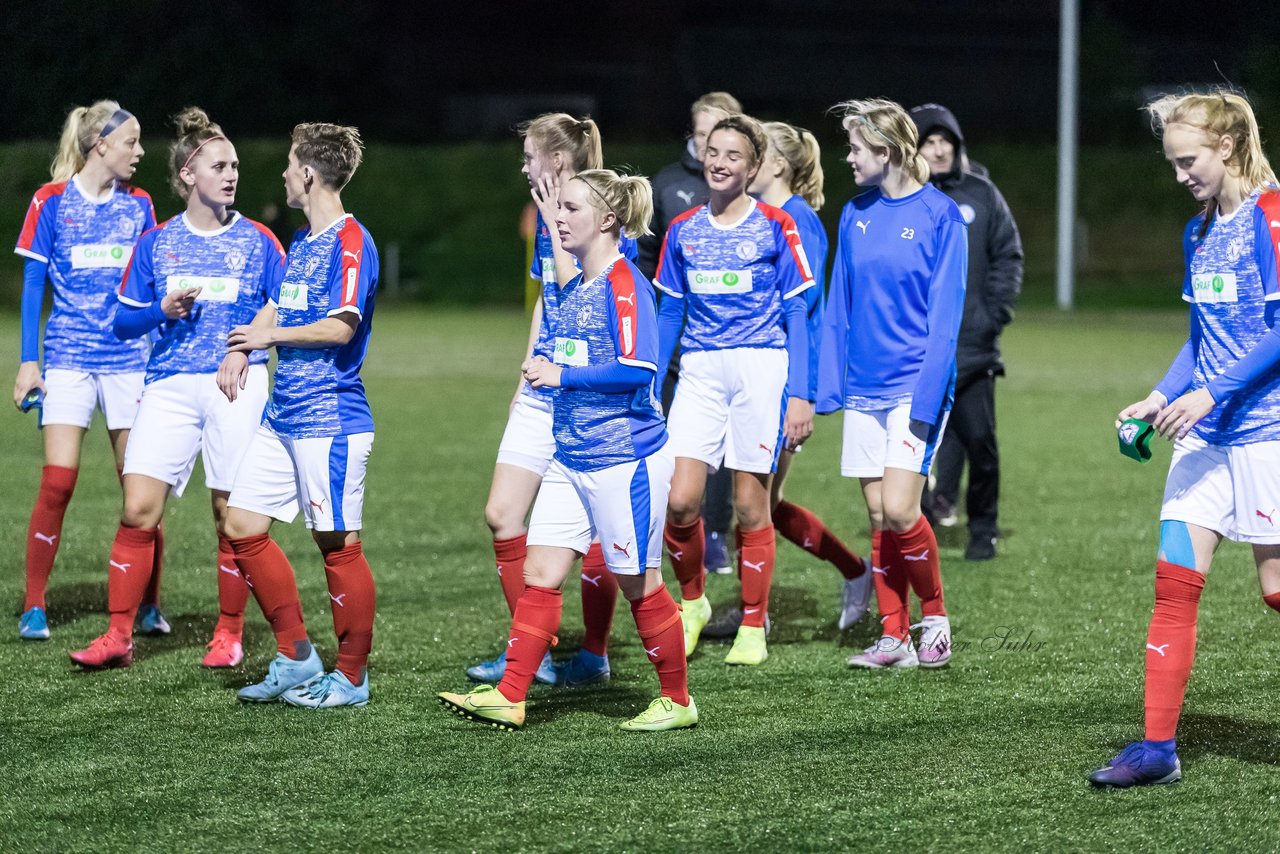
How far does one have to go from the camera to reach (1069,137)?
26.7 meters

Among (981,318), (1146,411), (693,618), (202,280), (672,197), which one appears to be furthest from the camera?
(981,318)

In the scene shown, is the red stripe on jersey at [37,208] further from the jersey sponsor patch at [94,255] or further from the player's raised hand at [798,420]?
the player's raised hand at [798,420]

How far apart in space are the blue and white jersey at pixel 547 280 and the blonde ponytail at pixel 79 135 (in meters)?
1.90

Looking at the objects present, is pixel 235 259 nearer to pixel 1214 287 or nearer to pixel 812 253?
pixel 812 253

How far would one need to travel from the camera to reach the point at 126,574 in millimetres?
5715

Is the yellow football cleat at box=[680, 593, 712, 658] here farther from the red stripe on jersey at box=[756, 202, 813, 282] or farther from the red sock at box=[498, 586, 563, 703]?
the red stripe on jersey at box=[756, 202, 813, 282]

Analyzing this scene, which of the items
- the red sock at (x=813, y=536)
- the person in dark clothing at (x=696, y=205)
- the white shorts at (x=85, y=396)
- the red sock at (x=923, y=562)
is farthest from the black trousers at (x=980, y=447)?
the white shorts at (x=85, y=396)

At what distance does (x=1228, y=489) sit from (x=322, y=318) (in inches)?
108

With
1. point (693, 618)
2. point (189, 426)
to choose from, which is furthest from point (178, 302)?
point (693, 618)

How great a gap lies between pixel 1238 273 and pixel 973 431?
154 inches

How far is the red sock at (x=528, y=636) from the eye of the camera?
484 cm

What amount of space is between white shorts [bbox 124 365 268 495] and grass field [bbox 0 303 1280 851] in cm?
75

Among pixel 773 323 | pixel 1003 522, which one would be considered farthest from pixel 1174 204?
pixel 773 323

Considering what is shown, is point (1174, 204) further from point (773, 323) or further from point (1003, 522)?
point (773, 323)
